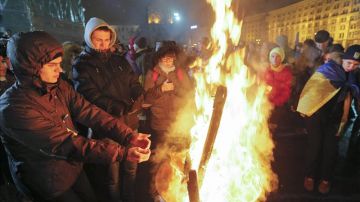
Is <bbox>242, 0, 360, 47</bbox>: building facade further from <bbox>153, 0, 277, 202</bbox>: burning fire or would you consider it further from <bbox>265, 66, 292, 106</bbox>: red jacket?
<bbox>153, 0, 277, 202</bbox>: burning fire

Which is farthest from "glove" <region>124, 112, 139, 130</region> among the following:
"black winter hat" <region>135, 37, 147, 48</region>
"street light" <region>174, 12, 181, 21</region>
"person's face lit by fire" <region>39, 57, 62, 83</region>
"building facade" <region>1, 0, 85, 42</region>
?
"street light" <region>174, 12, 181, 21</region>

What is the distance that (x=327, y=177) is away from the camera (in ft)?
16.0

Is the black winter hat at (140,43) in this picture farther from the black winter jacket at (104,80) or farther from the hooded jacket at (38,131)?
the hooded jacket at (38,131)

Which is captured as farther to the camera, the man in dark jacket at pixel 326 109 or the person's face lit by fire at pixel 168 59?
the person's face lit by fire at pixel 168 59

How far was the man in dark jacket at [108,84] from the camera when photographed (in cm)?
387

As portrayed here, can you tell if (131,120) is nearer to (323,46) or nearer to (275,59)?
(275,59)

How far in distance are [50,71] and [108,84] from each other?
4.55ft

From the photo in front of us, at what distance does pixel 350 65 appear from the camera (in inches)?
182

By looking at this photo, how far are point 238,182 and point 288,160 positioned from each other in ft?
9.35

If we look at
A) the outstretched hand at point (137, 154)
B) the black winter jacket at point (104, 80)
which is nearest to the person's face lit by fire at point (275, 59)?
the black winter jacket at point (104, 80)

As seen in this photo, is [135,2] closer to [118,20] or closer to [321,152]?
[118,20]

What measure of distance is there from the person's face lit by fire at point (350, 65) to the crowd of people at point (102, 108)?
0.06 ft

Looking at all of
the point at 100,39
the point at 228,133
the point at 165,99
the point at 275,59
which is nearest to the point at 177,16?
the point at 275,59

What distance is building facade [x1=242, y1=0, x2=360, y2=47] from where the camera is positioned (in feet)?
34.1
